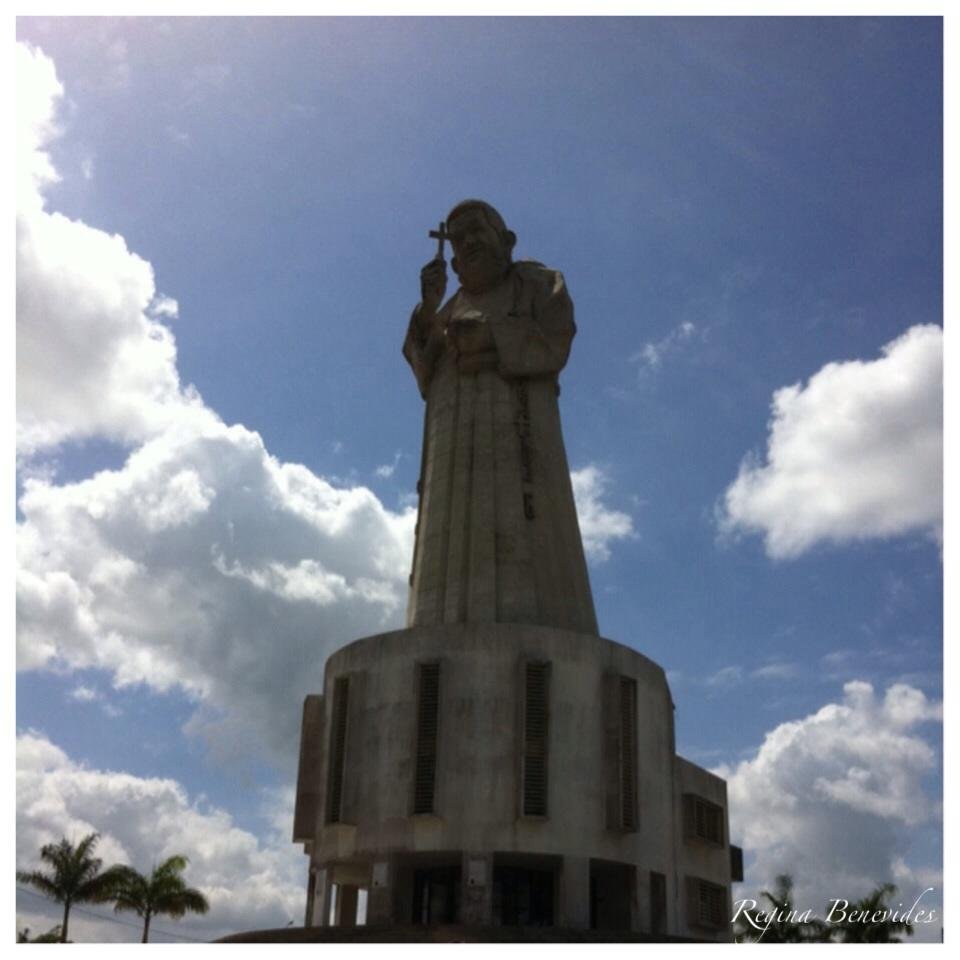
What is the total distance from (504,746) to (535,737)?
0.83m

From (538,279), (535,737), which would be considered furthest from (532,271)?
(535,737)

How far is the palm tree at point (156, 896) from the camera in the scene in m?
46.3

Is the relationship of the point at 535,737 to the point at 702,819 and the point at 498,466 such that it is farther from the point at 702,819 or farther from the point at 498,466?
the point at 498,466

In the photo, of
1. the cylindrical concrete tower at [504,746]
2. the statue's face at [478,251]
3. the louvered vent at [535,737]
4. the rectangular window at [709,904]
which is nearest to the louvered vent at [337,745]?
the cylindrical concrete tower at [504,746]

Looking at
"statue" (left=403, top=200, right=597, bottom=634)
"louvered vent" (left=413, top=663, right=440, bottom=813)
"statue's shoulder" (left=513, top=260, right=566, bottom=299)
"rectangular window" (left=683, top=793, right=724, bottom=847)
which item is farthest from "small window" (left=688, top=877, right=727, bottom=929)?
"statue's shoulder" (left=513, top=260, right=566, bottom=299)

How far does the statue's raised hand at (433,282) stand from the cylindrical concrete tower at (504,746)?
11.2ft

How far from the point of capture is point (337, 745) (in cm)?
3175

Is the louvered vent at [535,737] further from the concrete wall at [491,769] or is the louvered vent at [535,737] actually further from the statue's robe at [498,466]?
the statue's robe at [498,466]

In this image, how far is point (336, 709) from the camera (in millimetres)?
32312

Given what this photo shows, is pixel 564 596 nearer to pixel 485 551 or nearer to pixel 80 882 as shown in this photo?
pixel 485 551

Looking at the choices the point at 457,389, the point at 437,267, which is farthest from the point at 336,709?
the point at 437,267

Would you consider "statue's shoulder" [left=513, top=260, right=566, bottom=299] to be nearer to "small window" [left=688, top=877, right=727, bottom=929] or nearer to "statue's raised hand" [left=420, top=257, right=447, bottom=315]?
"statue's raised hand" [left=420, top=257, right=447, bottom=315]

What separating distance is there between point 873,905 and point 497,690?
19882mm

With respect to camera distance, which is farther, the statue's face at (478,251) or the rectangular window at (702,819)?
the statue's face at (478,251)
